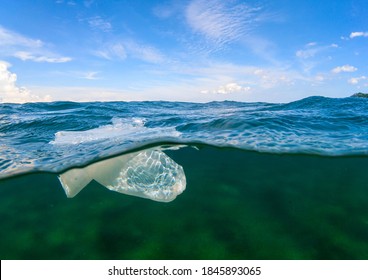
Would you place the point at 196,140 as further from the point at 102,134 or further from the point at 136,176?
the point at 102,134

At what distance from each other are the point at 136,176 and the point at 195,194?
2015mm

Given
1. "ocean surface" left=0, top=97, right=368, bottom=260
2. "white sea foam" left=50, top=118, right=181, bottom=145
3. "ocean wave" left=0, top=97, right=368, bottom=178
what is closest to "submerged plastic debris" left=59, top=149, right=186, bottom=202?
"ocean surface" left=0, top=97, right=368, bottom=260

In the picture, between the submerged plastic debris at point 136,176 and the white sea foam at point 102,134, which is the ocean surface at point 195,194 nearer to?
the submerged plastic debris at point 136,176

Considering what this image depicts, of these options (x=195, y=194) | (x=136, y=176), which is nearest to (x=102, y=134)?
(x=136, y=176)

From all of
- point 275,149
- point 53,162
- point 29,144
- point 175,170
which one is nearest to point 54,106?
point 29,144

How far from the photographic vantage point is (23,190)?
6.29 meters

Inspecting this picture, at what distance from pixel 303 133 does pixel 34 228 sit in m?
8.93

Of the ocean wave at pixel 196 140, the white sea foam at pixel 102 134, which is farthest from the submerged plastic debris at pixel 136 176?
the white sea foam at pixel 102 134

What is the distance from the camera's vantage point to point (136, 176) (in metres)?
6.57

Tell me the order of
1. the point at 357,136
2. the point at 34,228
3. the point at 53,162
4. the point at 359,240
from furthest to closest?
the point at 357,136, the point at 53,162, the point at 34,228, the point at 359,240

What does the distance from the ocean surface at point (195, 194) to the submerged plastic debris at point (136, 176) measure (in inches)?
1.2

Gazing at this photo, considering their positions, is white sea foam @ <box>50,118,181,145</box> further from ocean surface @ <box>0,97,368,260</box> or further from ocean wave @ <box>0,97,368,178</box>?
ocean surface @ <box>0,97,368,260</box>

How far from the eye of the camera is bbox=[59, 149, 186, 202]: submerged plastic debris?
5879mm

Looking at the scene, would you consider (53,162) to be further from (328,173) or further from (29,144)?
(328,173)
